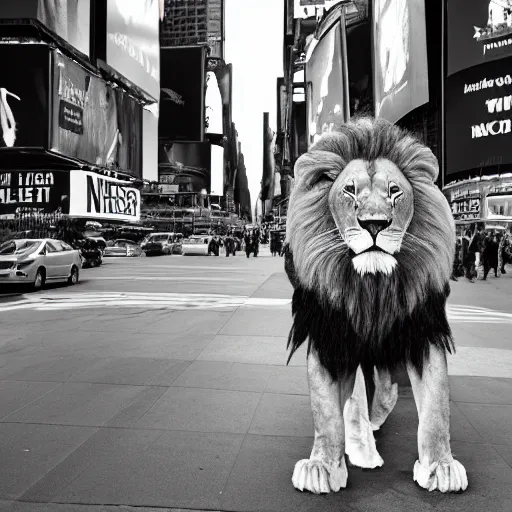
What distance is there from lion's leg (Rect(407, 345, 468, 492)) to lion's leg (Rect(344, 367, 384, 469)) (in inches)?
16.1

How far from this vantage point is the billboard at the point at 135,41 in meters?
44.2

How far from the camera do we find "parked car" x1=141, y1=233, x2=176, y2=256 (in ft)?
135

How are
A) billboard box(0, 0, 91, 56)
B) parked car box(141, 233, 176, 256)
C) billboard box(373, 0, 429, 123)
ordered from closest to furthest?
billboard box(0, 0, 91, 56), billboard box(373, 0, 429, 123), parked car box(141, 233, 176, 256)

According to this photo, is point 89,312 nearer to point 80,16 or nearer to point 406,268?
point 406,268

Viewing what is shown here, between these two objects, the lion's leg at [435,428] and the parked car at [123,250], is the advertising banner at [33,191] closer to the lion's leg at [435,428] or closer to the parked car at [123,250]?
the parked car at [123,250]

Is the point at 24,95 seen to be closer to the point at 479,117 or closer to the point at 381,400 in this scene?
the point at 479,117

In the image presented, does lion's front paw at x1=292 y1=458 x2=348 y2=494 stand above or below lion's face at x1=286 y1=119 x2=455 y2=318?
below

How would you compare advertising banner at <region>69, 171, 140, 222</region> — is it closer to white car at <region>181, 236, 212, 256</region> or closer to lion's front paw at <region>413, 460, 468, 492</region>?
white car at <region>181, 236, 212, 256</region>

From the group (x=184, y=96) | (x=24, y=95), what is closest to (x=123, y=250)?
(x=24, y=95)

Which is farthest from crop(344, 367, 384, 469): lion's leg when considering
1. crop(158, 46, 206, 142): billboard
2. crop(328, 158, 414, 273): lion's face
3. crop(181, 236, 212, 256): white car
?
crop(158, 46, 206, 142): billboard

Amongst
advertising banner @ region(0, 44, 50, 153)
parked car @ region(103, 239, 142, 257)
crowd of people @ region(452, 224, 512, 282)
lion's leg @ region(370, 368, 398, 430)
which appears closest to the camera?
lion's leg @ region(370, 368, 398, 430)

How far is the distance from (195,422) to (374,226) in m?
2.09

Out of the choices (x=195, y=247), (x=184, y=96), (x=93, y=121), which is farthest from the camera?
(x=184, y=96)

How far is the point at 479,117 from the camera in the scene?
126 ft
